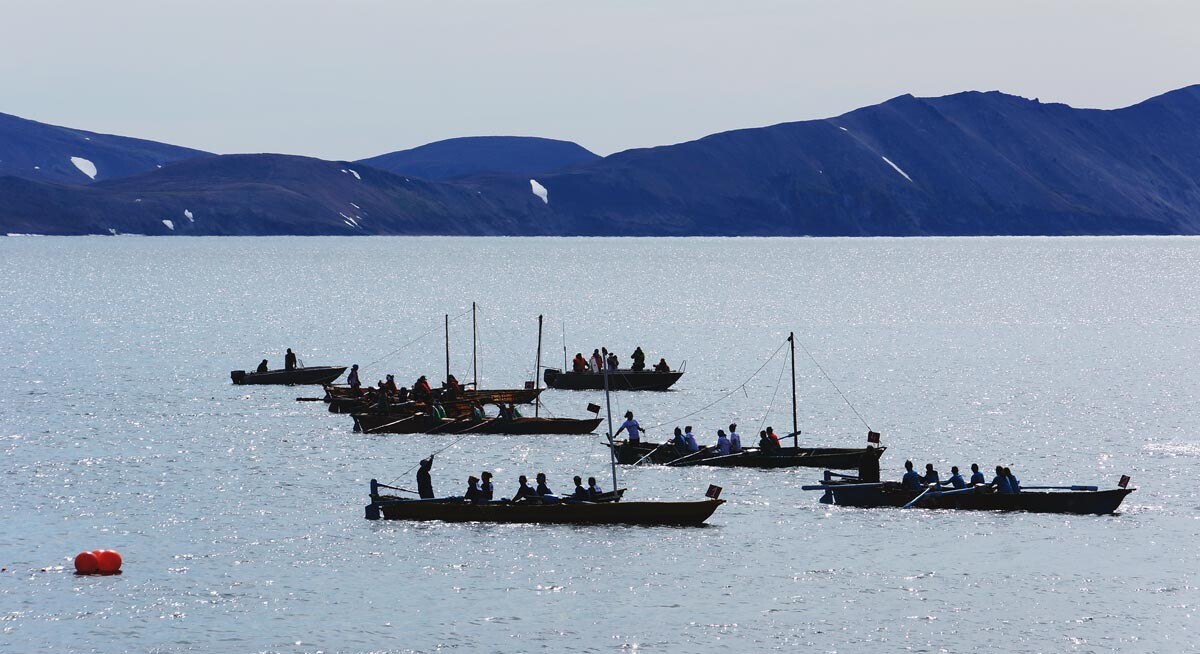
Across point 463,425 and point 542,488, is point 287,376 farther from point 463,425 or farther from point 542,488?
point 542,488

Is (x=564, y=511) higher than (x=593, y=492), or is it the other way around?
(x=593, y=492)

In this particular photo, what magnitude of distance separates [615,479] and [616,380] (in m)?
43.5

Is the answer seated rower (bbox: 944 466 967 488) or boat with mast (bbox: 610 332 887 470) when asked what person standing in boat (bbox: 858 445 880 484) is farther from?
boat with mast (bbox: 610 332 887 470)

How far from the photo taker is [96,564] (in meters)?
46.5

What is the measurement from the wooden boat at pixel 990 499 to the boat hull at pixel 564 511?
6.30 m

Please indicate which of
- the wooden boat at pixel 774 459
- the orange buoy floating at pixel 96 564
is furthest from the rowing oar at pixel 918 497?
the orange buoy floating at pixel 96 564

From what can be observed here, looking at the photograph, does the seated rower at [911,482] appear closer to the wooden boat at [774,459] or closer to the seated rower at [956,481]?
the seated rower at [956,481]

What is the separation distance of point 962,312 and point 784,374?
3312 inches

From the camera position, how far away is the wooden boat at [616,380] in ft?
323

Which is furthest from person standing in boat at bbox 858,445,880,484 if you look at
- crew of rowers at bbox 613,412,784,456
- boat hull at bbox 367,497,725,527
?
crew of rowers at bbox 613,412,784,456

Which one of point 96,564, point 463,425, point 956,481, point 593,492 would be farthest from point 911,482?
point 96,564

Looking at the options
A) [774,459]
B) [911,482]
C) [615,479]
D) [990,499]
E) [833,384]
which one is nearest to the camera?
[615,479]

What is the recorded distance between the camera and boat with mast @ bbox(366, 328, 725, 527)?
53844 mm

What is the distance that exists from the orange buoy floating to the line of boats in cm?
995
